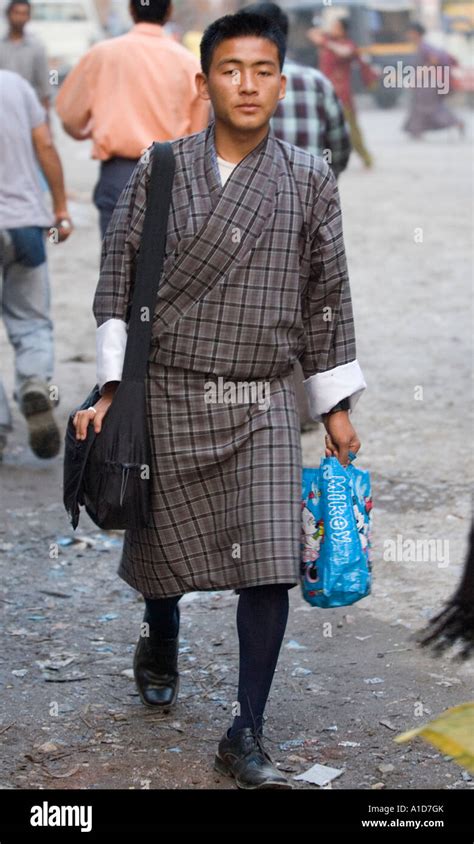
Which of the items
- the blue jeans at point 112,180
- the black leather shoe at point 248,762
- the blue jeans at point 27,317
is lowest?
the black leather shoe at point 248,762

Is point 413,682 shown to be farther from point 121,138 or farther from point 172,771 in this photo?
point 121,138

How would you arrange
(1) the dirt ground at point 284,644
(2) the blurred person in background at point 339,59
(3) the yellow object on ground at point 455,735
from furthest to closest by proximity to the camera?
(2) the blurred person in background at point 339,59, (1) the dirt ground at point 284,644, (3) the yellow object on ground at point 455,735

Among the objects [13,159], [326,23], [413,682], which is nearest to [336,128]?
[13,159]

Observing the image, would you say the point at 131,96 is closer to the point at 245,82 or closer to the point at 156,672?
the point at 245,82

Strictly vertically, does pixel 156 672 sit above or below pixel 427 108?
below

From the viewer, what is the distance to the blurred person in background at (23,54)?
10.2 metres

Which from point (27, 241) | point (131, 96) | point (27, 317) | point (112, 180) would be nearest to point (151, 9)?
point (131, 96)

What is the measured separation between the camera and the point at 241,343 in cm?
337

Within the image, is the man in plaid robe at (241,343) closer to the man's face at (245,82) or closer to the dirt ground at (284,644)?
the man's face at (245,82)

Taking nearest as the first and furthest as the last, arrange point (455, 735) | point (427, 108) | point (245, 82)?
point (455, 735), point (245, 82), point (427, 108)

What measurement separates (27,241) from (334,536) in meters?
3.05

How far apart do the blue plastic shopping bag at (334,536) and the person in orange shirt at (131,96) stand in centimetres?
275

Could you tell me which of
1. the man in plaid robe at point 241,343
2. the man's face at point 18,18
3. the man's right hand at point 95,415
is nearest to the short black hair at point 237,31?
the man in plaid robe at point 241,343

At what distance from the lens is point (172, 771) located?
353 centimetres
